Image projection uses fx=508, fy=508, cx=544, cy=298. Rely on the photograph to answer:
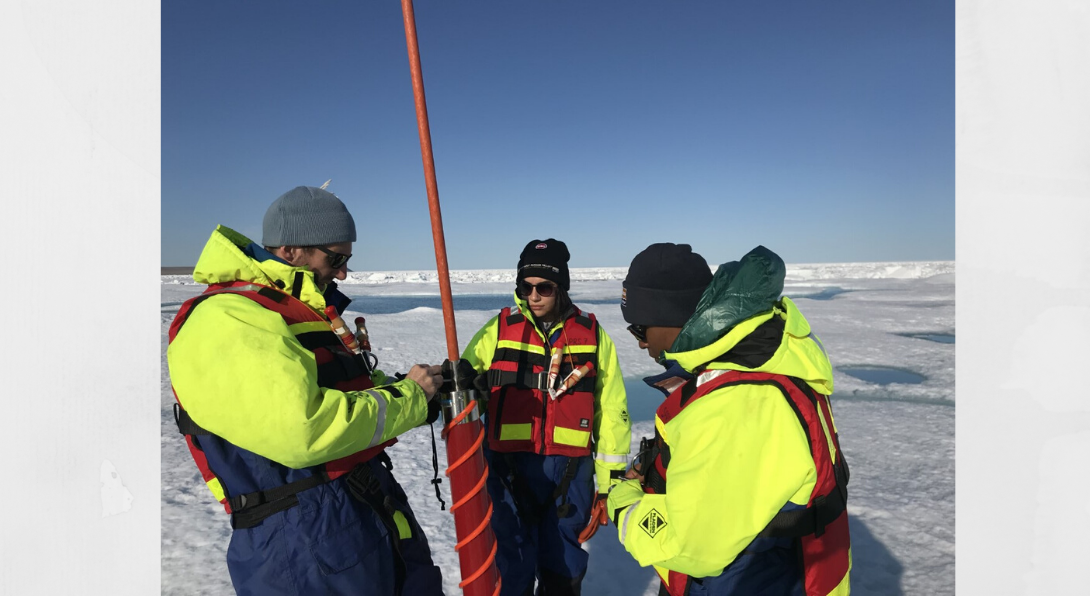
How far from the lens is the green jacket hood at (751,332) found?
122cm

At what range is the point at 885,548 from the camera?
319cm

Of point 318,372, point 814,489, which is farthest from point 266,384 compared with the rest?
point 814,489

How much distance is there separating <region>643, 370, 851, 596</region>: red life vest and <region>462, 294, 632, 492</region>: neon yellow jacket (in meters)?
1.07

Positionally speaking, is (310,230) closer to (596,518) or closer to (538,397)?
(538,397)

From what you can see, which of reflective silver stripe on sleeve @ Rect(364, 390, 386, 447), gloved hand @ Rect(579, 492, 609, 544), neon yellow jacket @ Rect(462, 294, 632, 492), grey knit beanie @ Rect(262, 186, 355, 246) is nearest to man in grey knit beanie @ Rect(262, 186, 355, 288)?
grey knit beanie @ Rect(262, 186, 355, 246)

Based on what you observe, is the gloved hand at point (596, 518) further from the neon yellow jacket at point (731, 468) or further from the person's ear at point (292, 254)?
the person's ear at point (292, 254)

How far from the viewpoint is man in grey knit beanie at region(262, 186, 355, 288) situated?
5.46 feet

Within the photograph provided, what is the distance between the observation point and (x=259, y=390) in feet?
4.08

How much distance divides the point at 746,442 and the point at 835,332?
12.8 metres

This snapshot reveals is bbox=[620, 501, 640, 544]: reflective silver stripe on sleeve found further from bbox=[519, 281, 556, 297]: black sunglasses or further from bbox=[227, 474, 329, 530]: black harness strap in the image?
bbox=[519, 281, 556, 297]: black sunglasses

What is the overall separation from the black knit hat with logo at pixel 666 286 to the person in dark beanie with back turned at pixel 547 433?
874 mm
